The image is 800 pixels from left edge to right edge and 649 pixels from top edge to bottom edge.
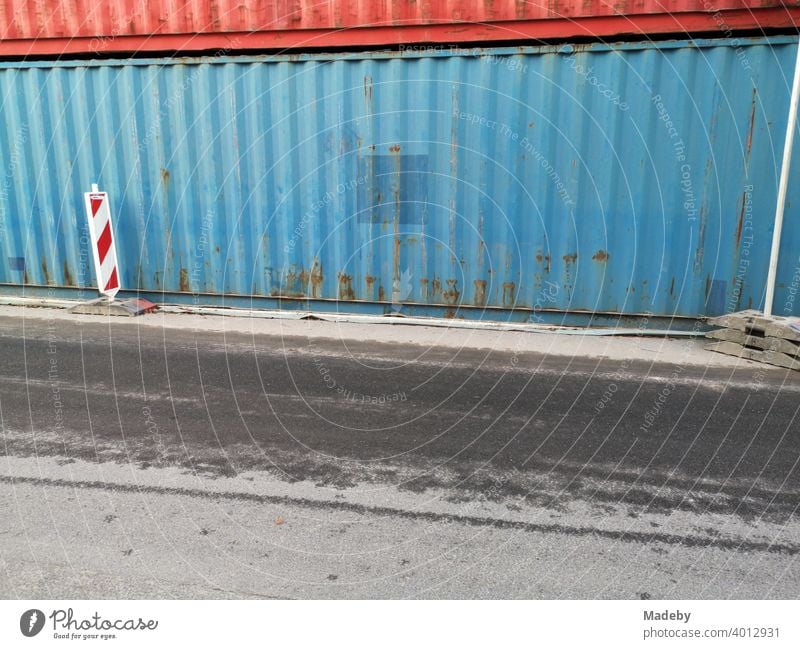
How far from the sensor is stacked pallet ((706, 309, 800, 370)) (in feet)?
18.1

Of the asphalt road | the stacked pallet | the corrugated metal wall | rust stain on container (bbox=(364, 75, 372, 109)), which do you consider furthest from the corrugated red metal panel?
the asphalt road

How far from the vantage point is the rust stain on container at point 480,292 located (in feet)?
24.1

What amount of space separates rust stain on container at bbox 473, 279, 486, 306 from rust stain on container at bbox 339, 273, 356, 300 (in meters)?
1.53

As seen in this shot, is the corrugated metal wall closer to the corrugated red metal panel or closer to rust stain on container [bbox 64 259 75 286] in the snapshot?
the corrugated red metal panel

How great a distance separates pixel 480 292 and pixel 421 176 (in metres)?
1.54

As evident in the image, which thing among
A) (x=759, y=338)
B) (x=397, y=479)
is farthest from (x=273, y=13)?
(x=759, y=338)

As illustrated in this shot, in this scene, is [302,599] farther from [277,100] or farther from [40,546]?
[277,100]

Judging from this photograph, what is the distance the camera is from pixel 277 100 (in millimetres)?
7480

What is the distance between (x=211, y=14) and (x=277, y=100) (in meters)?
1.32

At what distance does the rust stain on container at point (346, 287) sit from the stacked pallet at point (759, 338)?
13.3 feet

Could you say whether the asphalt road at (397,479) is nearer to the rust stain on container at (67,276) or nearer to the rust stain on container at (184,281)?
the rust stain on container at (184,281)

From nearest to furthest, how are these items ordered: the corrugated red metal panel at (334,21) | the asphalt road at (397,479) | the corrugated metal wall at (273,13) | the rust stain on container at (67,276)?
the asphalt road at (397,479)
the corrugated red metal panel at (334,21)
the corrugated metal wall at (273,13)
the rust stain on container at (67,276)

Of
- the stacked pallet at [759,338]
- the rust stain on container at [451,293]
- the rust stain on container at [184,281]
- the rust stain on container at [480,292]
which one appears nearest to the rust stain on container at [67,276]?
the rust stain on container at [184,281]

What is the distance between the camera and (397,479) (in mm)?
3492
